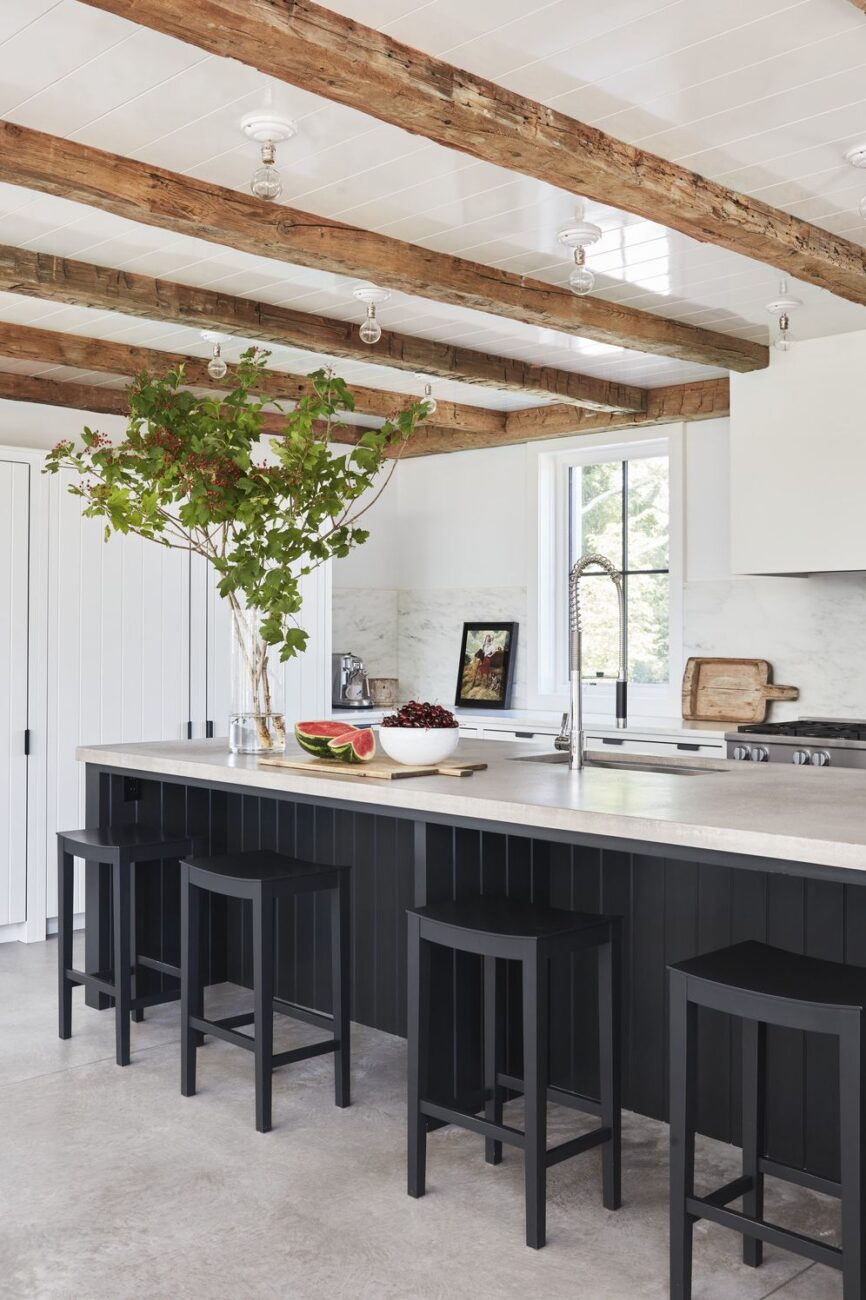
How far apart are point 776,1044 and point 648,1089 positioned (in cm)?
45

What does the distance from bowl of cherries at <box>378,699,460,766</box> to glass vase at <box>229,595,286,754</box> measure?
2.18 ft

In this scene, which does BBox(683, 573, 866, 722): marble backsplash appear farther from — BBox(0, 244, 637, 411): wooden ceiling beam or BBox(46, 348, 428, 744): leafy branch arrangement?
BBox(46, 348, 428, 744): leafy branch arrangement

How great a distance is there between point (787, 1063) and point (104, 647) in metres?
3.70

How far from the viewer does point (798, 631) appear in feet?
18.9

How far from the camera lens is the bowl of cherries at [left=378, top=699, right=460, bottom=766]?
3.27 meters

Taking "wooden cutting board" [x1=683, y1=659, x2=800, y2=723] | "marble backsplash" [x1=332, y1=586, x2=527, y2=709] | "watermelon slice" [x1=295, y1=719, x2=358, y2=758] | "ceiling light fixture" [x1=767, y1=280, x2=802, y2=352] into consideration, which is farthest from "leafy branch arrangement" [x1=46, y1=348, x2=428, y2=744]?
"marble backsplash" [x1=332, y1=586, x2=527, y2=709]

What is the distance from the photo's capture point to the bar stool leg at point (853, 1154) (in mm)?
2074

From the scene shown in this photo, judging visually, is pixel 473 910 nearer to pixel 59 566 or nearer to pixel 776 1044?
pixel 776 1044

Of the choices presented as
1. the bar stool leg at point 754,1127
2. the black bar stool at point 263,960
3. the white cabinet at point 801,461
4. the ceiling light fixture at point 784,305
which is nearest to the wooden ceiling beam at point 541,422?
the white cabinet at point 801,461

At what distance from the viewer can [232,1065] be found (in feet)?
12.2

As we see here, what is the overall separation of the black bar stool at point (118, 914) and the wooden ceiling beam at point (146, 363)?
1.77 metres

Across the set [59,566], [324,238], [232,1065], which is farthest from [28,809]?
[324,238]

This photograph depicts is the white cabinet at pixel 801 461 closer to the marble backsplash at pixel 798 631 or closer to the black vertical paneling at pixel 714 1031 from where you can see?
the marble backsplash at pixel 798 631

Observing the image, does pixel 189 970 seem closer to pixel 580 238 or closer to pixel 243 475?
pixel 243 475
